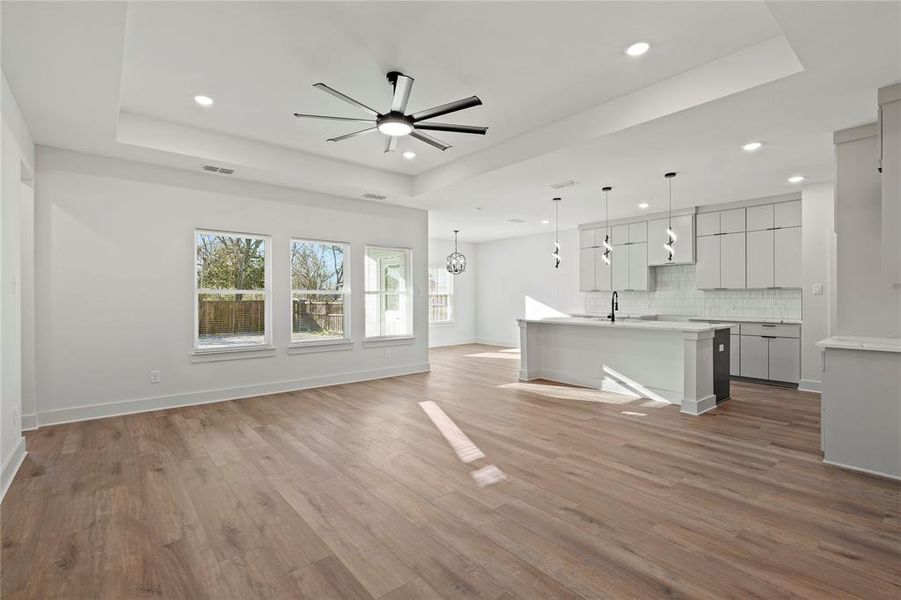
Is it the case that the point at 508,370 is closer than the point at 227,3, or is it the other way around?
the point at 227,3

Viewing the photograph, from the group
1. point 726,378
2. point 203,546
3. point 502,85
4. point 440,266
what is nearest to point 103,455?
point 203,546

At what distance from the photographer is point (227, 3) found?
264 centimetres

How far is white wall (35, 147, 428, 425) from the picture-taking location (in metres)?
4.35

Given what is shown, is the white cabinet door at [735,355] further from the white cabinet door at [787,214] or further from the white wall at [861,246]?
the white wall at [861,246]

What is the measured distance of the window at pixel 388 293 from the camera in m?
6.98

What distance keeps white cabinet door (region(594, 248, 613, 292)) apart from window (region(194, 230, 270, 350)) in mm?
6105

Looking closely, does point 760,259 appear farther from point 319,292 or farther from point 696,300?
point 319,292

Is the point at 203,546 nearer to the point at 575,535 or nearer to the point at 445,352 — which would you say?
the point at 575,535

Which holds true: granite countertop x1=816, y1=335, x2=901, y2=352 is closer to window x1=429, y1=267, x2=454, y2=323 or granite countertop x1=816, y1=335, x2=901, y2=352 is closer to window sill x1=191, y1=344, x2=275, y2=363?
window sill x1=191, y1=344, x2=275, y2=363

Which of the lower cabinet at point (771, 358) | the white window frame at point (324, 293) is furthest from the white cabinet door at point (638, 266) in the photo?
the white window frame at point (324, 293)

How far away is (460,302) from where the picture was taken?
11.5 meters

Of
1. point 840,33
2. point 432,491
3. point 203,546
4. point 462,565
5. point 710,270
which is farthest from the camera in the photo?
point 710,270

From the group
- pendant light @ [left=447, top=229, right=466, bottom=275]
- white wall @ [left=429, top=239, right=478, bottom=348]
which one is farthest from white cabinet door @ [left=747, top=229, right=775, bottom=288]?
white wall @ [left=429, top=239, right=478, bottom=348]

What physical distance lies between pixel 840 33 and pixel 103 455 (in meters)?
5.90
